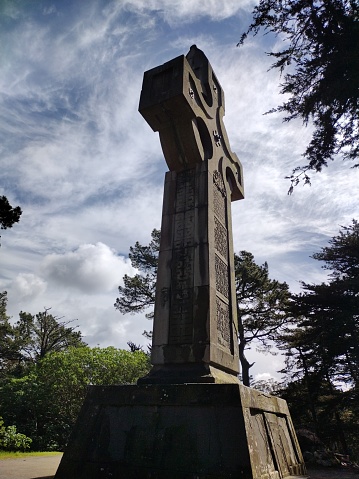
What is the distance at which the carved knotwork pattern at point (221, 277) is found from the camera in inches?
225

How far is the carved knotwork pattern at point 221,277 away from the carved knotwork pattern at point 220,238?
8.4 inches

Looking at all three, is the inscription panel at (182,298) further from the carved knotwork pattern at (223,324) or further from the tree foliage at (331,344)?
the tree foliage at (331,344)

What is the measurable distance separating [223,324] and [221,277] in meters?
0.82

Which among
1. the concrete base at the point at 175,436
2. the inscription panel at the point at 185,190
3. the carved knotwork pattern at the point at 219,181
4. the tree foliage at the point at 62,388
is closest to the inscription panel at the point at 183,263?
the inscription panel at the point at 185,190

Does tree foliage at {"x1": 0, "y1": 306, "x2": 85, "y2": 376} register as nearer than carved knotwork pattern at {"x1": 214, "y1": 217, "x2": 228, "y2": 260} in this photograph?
No

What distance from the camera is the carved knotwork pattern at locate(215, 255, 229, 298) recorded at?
18.7 feet

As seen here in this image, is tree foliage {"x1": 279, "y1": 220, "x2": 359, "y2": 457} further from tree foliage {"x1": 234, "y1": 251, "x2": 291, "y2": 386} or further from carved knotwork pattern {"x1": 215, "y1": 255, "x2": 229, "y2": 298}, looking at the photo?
carved knotwork pattern {"x1": 215, "y1": 255, "x2": 229, "y2": 298}

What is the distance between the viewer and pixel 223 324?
18.0 ft

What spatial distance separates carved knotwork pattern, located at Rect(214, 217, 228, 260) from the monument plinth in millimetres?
23

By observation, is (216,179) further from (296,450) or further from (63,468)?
(63,468)

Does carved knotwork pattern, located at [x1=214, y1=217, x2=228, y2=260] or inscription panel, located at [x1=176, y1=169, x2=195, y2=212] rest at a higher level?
inscription panel, located at [x1=176, y1=169, x2=195, y2=212]

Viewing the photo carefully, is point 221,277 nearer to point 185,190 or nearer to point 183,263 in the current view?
point 183,263

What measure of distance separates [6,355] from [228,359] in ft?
92.0

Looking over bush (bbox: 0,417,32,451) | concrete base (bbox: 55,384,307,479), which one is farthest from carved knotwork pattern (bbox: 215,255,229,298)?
bush (bbox: 0,417,32,451)
